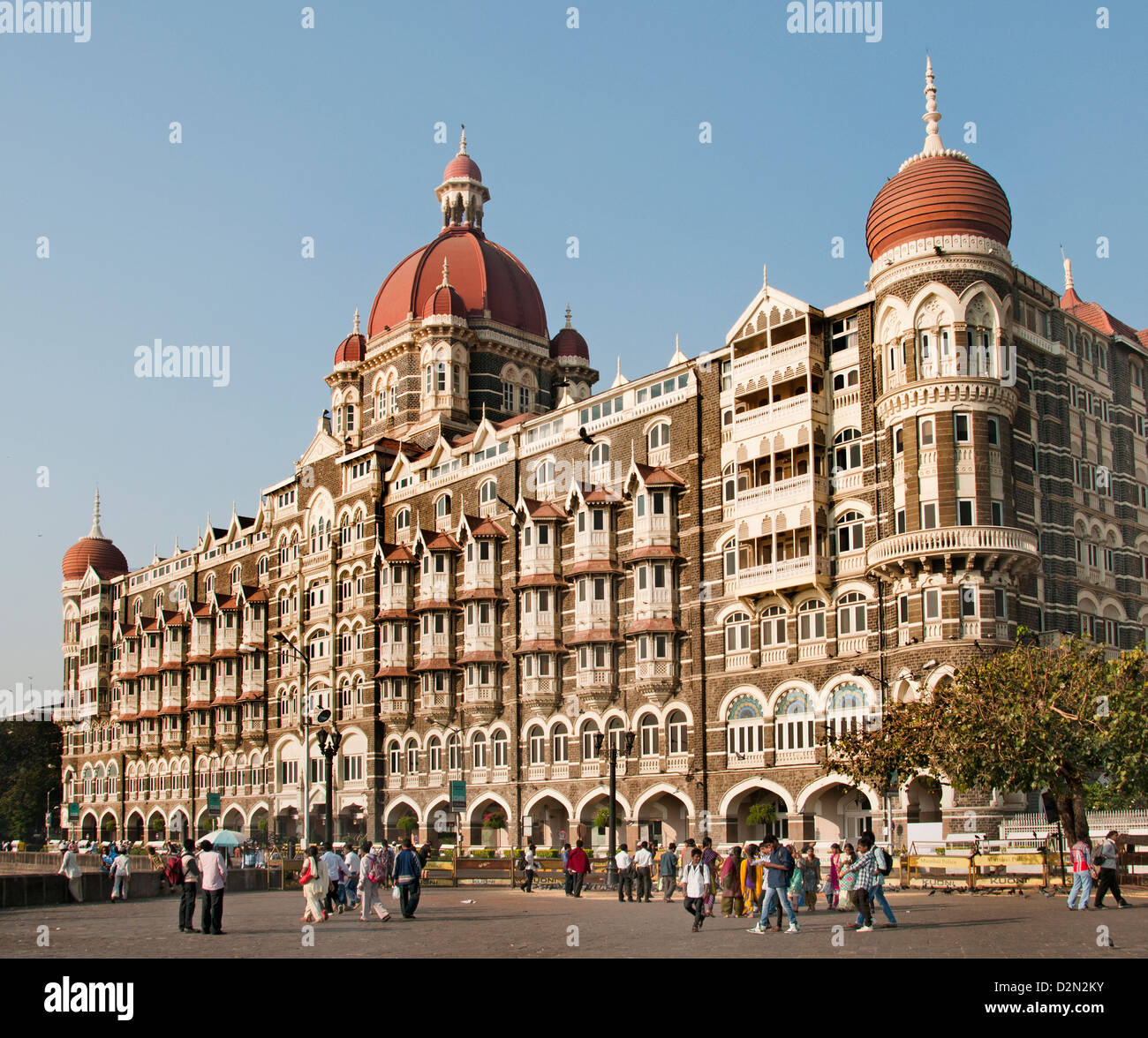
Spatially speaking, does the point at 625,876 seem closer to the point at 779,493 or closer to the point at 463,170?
the point at 779,493

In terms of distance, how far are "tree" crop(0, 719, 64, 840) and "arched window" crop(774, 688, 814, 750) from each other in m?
73.8

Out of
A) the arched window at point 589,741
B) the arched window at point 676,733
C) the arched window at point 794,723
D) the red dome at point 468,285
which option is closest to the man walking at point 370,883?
the arched window at point 794,723

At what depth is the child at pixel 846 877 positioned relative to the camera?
23848mm

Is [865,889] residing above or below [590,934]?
above

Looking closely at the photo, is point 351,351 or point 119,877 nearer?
point 119,877

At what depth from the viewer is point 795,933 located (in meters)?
23.0

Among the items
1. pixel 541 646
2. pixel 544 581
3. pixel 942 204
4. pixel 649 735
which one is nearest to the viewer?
pixel 942 204

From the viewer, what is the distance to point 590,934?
78.2 ft

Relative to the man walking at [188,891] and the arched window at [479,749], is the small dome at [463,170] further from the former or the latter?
the man walking at [188,891]

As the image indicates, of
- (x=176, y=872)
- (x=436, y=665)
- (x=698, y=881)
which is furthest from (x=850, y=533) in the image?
(x=176, y=872)

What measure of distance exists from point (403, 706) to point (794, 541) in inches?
984

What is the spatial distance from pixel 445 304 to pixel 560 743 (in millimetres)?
26989
